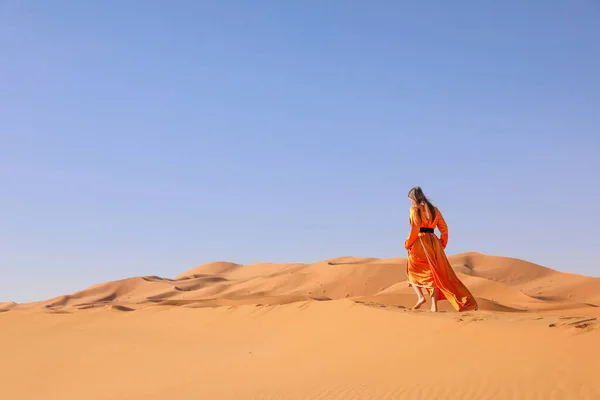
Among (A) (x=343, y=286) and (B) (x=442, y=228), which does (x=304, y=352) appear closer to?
(B) (x=442, y=228)

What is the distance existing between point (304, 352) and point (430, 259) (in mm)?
2770

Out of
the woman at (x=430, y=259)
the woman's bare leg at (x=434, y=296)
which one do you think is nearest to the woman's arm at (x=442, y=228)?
the woman at (x=430, y=259)

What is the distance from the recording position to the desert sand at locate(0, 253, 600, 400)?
7133mm

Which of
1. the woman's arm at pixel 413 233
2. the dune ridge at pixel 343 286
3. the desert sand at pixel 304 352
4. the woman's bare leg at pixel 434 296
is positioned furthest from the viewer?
the dune ridge at pixel 343 286

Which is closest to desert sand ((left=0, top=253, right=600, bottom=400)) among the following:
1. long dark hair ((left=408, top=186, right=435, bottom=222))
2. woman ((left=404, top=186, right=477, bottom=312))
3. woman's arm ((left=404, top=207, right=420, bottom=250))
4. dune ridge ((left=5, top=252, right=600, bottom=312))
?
woman ((left=404, top=186, right=477, bottom=312))

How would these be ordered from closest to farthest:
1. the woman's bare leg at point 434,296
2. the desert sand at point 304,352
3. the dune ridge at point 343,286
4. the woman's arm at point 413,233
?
1. the desert sand at point 304,352
2. the woman's bare leg at point 434,296
3. the woman's arm at point 413,233
4. the dune ridge at point 343,286

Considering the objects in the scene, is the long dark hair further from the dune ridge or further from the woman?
the dune ridge

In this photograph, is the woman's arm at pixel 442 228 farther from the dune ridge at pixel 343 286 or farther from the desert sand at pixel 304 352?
the dune ridge at pixel 343 286

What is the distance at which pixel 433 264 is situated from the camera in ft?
37.9

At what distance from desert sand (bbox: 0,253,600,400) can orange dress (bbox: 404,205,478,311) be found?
0.90 m

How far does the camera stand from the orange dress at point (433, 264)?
37.4 feet

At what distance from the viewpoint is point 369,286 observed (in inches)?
1237

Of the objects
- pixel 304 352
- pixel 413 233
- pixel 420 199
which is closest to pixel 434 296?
pixel 413 233

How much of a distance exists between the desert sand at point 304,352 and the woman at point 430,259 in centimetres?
88
